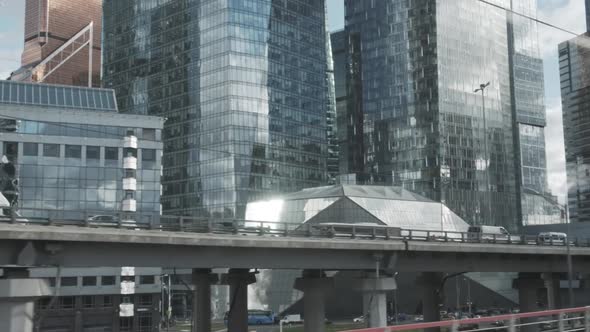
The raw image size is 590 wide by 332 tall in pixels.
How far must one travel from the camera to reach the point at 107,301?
96.8 meters

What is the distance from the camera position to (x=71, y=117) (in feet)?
335

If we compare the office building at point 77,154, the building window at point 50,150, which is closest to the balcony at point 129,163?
the office building at point 77,154

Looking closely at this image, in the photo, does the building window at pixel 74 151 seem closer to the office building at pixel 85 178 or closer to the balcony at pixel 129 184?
the office building at pixel 85 178

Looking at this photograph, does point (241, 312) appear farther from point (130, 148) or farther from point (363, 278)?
point (130, 148)

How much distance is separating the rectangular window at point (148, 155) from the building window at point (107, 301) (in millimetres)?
21514

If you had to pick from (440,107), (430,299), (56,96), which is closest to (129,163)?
(56,96)

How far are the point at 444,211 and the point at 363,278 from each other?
3036 inches

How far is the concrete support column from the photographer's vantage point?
3241cm

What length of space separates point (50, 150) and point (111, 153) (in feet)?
28.1

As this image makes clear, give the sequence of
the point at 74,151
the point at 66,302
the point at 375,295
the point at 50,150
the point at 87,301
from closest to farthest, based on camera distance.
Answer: the point at 375,295 → the point at 66,302 → the point at 87,301 → the point at 50,150 → the point at 74,151

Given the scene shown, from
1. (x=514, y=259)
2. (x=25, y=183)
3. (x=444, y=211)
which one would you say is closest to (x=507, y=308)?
(x=444, y=211)

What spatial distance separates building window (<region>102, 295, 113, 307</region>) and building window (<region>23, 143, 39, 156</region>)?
73.5 feet

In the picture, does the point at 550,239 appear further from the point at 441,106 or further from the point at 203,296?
the point at 441,106

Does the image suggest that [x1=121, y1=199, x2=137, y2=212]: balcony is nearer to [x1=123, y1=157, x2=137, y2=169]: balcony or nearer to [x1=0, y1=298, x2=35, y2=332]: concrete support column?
[x1=123, y1=157, x2=137, y2=169]: balcony
